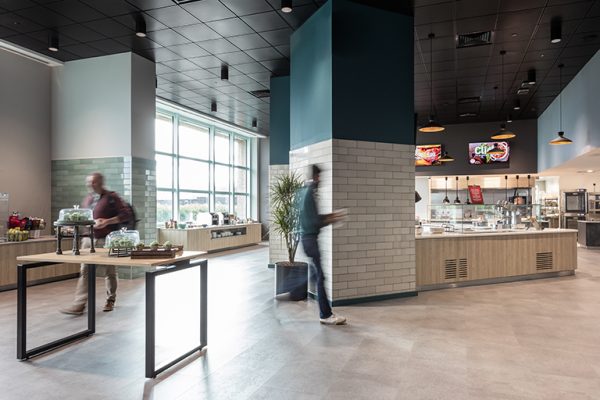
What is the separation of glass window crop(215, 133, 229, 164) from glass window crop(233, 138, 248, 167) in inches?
19.5

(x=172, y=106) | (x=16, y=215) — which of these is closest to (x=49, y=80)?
(x=16, y=215)

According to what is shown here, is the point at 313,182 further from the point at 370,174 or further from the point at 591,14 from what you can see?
the point at 591,14

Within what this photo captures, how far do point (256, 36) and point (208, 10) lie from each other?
1063 millimetres

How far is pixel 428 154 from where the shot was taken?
13.6 meters

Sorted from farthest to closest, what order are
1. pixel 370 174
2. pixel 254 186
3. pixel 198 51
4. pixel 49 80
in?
pixel 254 186 → pixel 49 80 → pixel 198 51 → pixel 370 174

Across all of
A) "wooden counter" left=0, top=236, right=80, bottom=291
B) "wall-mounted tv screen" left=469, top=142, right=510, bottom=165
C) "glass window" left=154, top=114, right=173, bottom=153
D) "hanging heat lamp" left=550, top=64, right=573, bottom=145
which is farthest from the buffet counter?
"glass window" left=154, top=114, right=173, bottom=153

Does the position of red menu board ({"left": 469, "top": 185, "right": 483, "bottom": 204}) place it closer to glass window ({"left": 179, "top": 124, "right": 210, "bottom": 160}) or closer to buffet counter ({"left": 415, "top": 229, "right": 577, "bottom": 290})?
buffet counter ({"left": 415, "top": 229, "right": 577, "bottom": 290})

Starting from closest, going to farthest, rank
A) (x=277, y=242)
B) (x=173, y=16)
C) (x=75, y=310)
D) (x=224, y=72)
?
1. (x=75, y=310)
2. (x=173, y=16)
3. (x=224, y=72)
4. (x=277, y=242)

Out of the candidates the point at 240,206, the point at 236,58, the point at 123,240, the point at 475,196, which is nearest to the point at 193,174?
the point at 240,206

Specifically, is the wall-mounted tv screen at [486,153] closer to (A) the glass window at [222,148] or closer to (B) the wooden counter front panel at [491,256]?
(B) the wooden counter front panel at [491,256]

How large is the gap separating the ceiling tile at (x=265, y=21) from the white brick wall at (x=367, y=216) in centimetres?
197

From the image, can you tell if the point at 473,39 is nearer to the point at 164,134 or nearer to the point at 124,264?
the point at 124,264

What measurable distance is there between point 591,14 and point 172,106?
355 inches

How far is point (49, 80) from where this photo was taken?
26.2 feet
